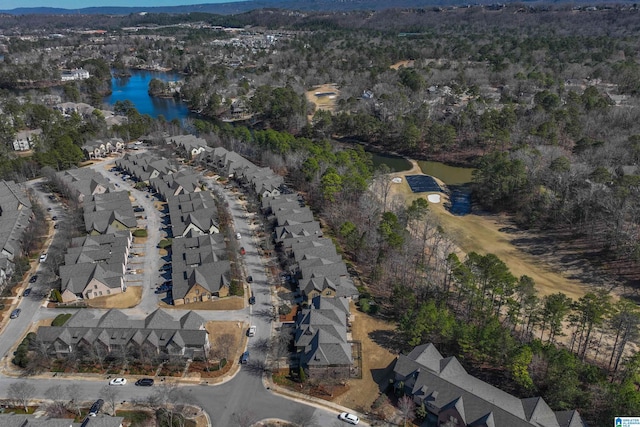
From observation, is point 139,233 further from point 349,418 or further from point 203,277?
point 349,418

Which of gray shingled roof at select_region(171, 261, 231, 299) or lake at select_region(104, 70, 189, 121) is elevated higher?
lake at select_region(104, 70, 189, 121)

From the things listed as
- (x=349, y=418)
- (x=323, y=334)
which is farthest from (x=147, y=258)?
(x=349, y=418)

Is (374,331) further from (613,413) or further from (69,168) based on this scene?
(69,168)

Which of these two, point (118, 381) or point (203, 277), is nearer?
point (118, 381)

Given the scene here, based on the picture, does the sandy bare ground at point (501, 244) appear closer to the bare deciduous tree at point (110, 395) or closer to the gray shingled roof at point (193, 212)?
the gray shingled roof at point (193, 212)

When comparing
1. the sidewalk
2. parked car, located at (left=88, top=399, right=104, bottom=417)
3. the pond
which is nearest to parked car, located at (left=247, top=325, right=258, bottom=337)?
the sidewalk

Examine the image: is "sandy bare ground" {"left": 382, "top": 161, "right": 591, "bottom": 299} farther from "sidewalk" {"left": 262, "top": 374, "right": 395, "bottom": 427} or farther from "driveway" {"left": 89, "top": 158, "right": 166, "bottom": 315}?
"driveway" {"left": 89, "top": 158, "right": 166, "bottom": 315}

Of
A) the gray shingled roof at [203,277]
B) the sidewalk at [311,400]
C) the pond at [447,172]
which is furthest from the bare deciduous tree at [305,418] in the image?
the pond at [447,172]
